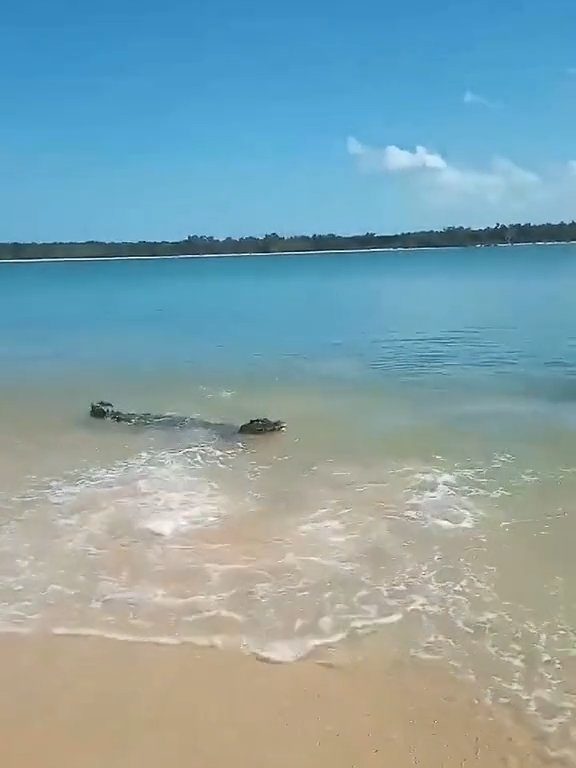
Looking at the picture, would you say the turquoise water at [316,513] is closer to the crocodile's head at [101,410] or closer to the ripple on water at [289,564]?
the ripple on water at [289,564]

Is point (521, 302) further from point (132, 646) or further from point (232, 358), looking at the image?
point (132, 646)

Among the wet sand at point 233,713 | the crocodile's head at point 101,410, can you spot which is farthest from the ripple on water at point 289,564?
the crocodile's head at point 101,410

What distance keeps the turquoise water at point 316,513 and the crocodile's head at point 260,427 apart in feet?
0.83

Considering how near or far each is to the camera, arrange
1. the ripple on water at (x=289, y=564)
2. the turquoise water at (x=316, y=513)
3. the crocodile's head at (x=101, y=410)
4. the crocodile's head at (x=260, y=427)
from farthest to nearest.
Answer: the crocodile's head at (x=101, y=410), the crocodile's head at (x=260, y=427), the turquoise water at (x=316, y=513), the ripple on water at (x=289, y=564)

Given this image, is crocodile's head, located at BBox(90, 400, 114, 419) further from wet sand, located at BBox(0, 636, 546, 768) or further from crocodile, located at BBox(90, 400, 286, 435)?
wet sand, located at BBox(0, 636, 546, 768)

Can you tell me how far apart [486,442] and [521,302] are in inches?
1041

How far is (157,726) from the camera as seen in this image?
15.5ft

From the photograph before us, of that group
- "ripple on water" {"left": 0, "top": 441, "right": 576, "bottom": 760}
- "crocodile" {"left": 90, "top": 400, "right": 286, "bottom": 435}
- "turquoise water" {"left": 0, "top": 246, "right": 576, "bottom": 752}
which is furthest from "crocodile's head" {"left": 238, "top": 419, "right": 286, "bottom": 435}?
"ripple on water" {"left": 0, "top": 441, "right": 576, "bottom": 760}

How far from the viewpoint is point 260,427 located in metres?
11.7

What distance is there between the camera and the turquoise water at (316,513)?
5871mm

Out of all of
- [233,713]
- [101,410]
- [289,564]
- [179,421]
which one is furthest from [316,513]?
[101,410]

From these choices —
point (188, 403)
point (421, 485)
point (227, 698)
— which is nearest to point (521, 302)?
point (188, 403)

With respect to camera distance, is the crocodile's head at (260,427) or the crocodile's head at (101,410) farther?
the crocodile's head at (101,410)

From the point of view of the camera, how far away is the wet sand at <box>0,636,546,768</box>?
4.46 m
